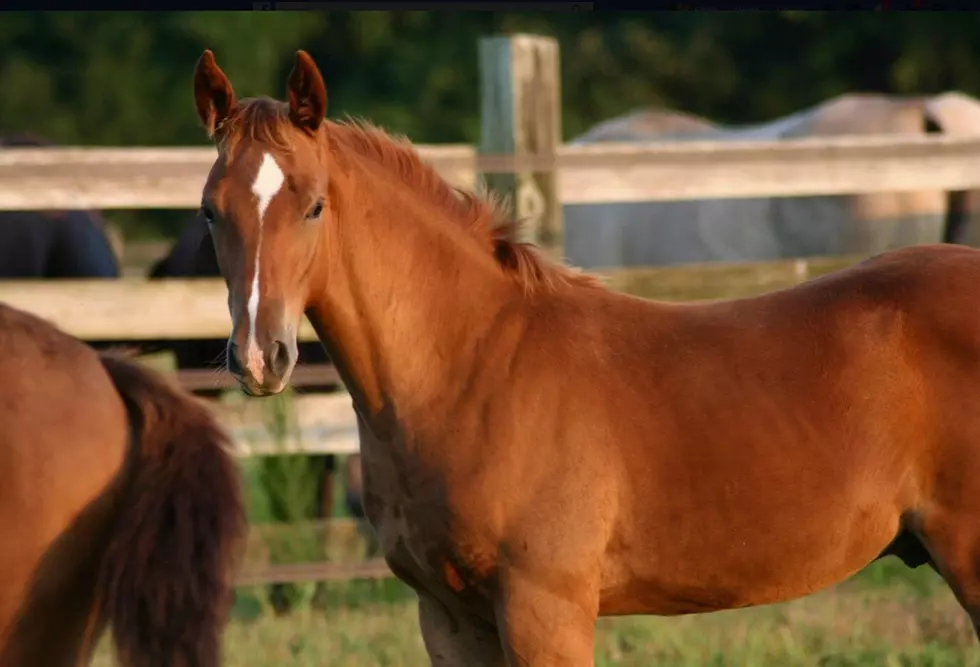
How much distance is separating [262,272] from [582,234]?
20.4ft

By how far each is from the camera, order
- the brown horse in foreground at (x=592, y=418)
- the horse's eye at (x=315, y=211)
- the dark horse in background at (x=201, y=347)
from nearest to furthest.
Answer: the horse's eye at (x=315, y=211) < the brown horse in foreground at (x=592, y=418) < the dark horse in background at (x=201, y=347)

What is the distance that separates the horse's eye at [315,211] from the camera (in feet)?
10.3

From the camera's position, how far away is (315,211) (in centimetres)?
316

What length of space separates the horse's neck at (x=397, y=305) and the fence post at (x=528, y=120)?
2.51 metres

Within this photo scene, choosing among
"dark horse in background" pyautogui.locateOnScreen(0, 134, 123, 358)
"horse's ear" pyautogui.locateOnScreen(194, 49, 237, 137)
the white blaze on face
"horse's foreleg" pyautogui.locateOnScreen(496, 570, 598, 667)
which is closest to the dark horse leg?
"horse's foreleg" pyautogui.locateOnScreen(496, 570, 598, 667)

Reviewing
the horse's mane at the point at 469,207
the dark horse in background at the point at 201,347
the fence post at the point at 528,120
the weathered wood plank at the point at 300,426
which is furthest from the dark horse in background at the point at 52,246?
the horse's mane at the point at 469,207

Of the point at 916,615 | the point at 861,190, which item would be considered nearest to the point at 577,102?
the point at 861,190

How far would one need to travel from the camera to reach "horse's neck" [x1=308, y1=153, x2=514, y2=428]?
132 inches

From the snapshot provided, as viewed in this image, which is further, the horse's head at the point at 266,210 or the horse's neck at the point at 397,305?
the horse's neck at the point at 397,305

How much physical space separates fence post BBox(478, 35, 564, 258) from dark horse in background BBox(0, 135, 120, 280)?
1.95 m

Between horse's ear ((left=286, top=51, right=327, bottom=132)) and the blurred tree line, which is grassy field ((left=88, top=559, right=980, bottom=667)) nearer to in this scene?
horse's ear ((left=286, top=51, right=327, bottom=132))

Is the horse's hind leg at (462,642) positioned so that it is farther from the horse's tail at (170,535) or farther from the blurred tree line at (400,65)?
the blurred tree line at (400,65)

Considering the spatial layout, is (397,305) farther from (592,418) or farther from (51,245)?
(51,245)

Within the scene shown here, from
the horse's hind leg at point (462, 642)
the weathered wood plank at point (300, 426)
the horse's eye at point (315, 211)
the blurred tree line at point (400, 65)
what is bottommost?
the blurred tree line at point (400, 65)
